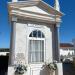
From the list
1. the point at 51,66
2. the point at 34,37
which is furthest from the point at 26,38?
the point at 51,66

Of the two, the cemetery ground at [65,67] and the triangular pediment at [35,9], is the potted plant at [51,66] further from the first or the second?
the triangular pediment at [35,9]

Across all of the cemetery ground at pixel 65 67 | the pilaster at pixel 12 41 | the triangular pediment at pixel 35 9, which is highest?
the triangular pediment at pixel 35 9

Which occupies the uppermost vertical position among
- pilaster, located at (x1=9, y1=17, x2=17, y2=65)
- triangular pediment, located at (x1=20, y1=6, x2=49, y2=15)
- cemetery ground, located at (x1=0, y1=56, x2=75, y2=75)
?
triangular pediment, located at (x1=20, y1=6, x2=49, y2=15)

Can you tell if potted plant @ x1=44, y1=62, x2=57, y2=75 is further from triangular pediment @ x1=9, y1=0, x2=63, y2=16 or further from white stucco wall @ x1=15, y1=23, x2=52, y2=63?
triangular pediment @ x1=9, y1=0, x2=63, y2=16

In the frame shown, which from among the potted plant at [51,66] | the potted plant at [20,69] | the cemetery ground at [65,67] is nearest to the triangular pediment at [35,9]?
the potted plant at [51,66]

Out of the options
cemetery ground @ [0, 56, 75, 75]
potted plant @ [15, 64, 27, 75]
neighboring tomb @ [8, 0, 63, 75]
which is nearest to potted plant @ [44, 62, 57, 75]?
neighboring tomb @ [8, 0, 63, 75]

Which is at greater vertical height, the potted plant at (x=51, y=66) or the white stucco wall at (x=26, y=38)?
the white stucco wall at (x=26, y=38)

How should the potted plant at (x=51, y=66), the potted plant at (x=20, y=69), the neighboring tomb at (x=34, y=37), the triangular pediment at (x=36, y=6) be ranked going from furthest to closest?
the potted plant at (x=51, y=66) → the triangular pediment at (x=36, y=6) → the neighboring tomb at (x=34, y=37) → the potted plant at (x=20, y=69)

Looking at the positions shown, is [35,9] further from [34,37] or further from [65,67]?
[65,67]

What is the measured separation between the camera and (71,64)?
10.6 m

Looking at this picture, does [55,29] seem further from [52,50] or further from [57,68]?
[57,68]

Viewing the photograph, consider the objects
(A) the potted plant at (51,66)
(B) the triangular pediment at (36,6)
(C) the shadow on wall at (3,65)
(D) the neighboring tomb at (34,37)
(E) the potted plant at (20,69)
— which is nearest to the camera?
(E) the potted plant at (20,69)

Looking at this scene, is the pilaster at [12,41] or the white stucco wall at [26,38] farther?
the white stucco wall at [26,38]

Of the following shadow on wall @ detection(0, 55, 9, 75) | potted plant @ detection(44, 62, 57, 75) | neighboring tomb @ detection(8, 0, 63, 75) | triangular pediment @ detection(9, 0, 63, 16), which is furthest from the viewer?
shadow on wall @ detection(0, 55, 9, 75)
